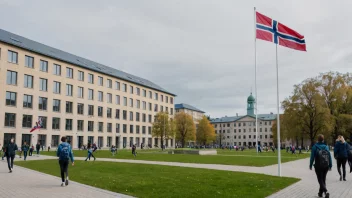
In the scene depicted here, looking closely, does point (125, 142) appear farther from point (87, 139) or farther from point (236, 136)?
point (236, 136)

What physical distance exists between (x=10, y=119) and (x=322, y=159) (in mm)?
53983

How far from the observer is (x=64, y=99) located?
64.0 m

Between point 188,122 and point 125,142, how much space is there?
23546mm

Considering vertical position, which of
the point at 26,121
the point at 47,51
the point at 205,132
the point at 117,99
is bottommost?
the point at 205,132

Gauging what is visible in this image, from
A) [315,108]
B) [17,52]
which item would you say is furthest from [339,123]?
[17,52]

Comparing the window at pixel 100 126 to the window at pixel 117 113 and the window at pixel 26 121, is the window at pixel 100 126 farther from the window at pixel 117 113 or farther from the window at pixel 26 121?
the window at pixel 26 121

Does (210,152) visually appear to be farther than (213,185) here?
Yes

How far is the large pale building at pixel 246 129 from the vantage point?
15588 centimetres

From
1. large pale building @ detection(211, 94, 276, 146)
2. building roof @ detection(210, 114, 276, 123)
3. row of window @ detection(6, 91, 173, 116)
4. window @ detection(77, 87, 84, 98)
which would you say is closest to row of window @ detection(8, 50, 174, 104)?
window @ detection(77, 87, 84, 98)

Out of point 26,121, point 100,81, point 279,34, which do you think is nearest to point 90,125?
point 100,81

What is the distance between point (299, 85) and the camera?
5600 centimetres

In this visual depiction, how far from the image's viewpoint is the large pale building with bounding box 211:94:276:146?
155875mm

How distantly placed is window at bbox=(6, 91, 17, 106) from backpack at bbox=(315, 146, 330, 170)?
5366 centimetres

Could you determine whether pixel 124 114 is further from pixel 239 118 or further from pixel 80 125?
pixel 239 118
